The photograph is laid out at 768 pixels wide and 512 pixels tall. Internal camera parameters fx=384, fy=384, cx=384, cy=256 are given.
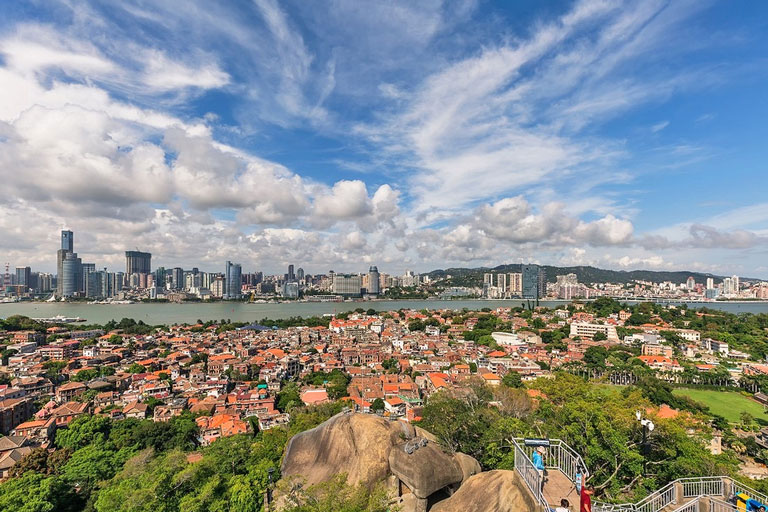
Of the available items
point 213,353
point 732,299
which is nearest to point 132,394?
point 213,353

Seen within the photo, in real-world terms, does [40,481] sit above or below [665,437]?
below

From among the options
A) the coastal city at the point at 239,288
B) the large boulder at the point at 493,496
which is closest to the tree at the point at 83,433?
the large boulder at the point at 493,496

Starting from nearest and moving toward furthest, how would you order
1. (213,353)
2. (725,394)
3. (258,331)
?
(725,394)
(213,353)
(258,331)

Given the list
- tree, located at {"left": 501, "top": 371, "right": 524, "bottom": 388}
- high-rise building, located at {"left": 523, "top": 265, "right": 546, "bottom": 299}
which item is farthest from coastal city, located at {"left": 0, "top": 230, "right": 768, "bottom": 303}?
tree, located at {"left": 501, "top": 371, "right": 524, "bottom": 388}

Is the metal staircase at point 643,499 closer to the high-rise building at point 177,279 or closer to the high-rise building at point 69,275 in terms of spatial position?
the high-rise building at point 69,275

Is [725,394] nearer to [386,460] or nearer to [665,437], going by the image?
[665,437]

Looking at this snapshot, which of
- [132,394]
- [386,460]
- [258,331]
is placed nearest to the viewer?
[386,460]
